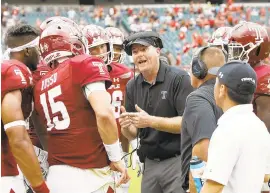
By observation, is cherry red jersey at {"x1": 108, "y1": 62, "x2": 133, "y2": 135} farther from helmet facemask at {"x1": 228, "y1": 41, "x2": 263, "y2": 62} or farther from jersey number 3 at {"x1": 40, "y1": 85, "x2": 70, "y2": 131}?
jersey number 3 at {"x1": 40, "y1": 85, "x2": 70, "y2": 131}

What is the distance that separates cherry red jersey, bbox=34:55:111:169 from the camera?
3.49 metres

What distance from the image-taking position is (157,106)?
4504mm

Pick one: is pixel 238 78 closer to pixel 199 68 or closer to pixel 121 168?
pixel 199 68

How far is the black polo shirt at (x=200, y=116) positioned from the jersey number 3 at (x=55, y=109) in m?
0.76

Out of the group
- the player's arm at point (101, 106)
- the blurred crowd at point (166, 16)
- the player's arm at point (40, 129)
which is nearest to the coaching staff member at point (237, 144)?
the player's arm at point (101, 106)

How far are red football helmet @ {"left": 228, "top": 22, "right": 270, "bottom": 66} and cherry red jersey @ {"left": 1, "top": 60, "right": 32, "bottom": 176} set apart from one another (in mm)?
1647

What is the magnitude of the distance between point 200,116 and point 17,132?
1.10 meters

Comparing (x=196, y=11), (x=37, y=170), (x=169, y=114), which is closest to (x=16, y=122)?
(x=37, y=170)

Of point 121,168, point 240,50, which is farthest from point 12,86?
point 240,50

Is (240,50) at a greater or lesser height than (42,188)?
greater

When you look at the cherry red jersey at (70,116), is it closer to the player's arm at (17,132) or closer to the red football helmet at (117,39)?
the player's arm at (17,132)

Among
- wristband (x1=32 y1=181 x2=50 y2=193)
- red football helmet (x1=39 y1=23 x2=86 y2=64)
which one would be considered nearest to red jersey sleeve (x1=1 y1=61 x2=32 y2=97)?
red football helmet (x1=39 y1=23 x2=86 y2=64)

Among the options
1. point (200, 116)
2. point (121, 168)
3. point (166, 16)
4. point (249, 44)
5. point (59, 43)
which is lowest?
point (166, 16)

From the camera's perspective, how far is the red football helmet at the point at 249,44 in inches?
172
